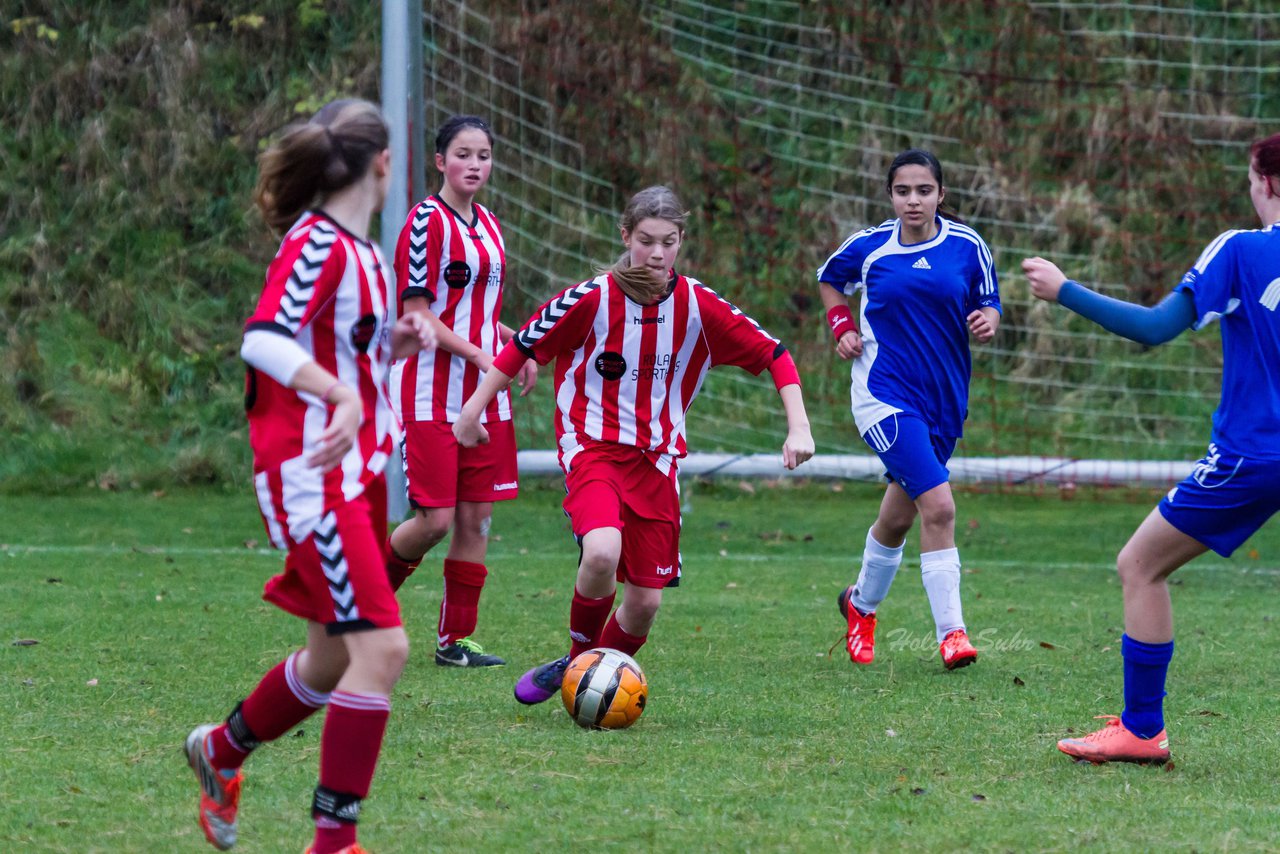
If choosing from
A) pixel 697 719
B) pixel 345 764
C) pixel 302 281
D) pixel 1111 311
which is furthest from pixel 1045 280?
pixel 345 764

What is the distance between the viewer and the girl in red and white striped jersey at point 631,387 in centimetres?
484

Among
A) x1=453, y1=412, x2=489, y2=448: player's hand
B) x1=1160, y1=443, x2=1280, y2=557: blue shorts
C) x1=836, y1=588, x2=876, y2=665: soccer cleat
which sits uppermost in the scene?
x1=1160, y1=443, x2=1280, y2=557: blue shorts

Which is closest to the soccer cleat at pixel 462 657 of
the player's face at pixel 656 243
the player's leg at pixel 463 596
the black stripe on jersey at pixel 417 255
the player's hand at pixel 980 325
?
the player's leg at pixel 463 596

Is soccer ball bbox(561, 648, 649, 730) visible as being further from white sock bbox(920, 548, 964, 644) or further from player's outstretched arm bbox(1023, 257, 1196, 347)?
player's outstretched arm bbox(1023, 257, 1196, 347)

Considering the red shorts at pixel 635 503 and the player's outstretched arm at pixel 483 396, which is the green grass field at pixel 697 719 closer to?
the red shorts at pixel 635 503

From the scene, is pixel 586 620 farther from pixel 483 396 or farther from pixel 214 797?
pixel 214 797

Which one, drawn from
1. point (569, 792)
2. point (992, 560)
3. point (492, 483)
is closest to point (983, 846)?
point (569, 792)

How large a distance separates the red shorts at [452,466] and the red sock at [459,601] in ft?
0.82

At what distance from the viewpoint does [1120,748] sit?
13.7 feet

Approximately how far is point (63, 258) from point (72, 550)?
5.59 m

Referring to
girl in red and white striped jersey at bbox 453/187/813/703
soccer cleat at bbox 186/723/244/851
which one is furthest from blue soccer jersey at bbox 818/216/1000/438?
soccer cleat at bbox 186/723/244/851

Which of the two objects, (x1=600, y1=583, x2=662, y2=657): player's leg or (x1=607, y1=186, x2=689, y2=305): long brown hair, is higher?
(x1=607, y1=186, x2=689, y2=305): long brown hair

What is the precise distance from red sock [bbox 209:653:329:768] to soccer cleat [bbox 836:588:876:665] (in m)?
2.82

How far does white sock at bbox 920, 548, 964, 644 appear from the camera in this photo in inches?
221
